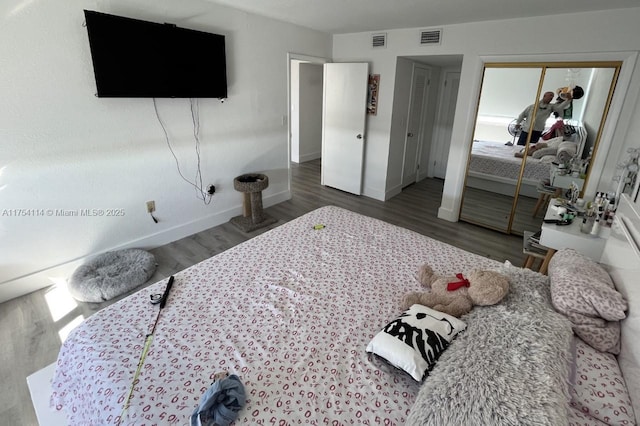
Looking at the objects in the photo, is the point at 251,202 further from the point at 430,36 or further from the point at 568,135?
the point at 568,135

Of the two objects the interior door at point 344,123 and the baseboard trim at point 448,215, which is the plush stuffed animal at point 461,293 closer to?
the baseboard trim at point 448,215

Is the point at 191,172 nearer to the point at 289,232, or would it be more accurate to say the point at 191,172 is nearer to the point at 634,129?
the point at 289,232

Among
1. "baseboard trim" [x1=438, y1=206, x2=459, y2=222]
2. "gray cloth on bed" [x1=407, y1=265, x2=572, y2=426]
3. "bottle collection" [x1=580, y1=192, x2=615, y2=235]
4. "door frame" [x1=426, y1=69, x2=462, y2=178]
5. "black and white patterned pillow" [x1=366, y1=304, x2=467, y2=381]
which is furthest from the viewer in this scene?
"door frame" [x1=426, y1=69, x2=462, y2=178]

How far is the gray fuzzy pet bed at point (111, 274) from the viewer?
244cm

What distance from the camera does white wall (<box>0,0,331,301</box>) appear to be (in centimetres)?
227

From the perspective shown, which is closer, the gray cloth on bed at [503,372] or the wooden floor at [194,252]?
the gray cloth on bed at [503,372]

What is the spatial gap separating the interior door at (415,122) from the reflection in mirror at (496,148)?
4.50 feet

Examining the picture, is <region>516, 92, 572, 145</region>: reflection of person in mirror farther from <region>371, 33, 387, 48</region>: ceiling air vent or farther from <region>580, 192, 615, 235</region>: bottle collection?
<region>371, 33, 387, 48</region>: ceiling air vent

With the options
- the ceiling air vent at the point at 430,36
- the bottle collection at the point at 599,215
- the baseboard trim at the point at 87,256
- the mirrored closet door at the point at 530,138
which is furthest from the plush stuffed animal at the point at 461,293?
the ceiling air vent at the point at 430,36

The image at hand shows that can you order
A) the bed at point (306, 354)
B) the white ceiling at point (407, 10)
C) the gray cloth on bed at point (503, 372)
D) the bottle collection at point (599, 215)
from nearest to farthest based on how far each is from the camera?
the gray cloth on bed at point (503, 372) → the bed at point (306, 354) → the bottle collection at point (599, 215) → the white ceiling at point (407, 10)

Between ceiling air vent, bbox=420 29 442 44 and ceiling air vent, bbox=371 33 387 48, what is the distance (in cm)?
51

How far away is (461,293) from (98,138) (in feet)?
9.82

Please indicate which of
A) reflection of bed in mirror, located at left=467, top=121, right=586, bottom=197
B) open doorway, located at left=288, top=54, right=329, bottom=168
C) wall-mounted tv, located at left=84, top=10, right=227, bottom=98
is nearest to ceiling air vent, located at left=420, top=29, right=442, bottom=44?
reflection of bed in mirror, located at left=467, top=121, right=586, bottom=197

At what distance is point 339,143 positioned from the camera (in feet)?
16.4
